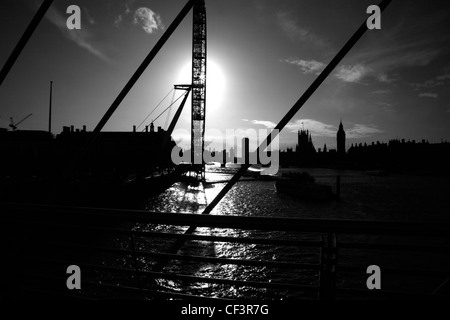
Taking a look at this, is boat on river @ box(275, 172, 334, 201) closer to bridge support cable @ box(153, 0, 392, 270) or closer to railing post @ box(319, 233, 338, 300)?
bridge support cable @ box(153, 0, 392, 270)

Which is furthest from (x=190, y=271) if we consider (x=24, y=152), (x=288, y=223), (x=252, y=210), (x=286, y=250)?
(x=24, y=152)

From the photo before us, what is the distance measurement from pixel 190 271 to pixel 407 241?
16.1 meters

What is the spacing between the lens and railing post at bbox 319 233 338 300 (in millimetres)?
2498

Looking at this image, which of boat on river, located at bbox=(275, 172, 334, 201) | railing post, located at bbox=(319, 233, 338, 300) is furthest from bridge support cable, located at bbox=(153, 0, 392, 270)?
boat on river, located at bbox=(275, 172, 334, 201)

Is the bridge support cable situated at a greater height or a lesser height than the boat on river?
greater

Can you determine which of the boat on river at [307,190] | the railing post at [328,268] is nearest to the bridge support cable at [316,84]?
the railing post at [328,268]

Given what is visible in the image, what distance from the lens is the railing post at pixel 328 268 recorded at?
2498 millimetres

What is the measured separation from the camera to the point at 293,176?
6944 centimetres

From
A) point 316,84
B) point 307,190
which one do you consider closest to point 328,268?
point 316,84

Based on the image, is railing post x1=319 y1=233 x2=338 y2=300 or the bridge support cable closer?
railing post x1=319 y1=233 x2=338 y2=300

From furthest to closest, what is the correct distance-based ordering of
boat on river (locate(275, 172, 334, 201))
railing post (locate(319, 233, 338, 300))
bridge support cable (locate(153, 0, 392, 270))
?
boat on river (locate(275, 172, 334, 201)) < bridge support cable (locate(153, 0, 392, 270)) < railing post (locate(319, 233, 338, 300))

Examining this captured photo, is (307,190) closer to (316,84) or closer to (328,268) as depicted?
(316,84)

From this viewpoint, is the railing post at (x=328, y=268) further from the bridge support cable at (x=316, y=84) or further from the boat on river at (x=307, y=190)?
the boat on river at (x=307, y=190)
